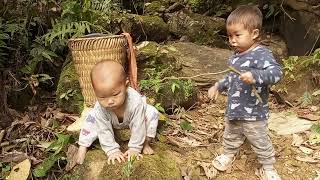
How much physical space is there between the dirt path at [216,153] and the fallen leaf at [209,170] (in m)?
0.04

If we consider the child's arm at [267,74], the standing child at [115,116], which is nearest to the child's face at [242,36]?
the child's arm at [267,74]

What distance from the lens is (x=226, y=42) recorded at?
27.4ft

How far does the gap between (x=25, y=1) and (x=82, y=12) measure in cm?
93

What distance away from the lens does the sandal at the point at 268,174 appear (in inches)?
147

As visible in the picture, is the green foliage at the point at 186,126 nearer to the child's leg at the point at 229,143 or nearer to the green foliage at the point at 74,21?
the child's leg at the point at 229,143

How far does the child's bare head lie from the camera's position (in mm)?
3428

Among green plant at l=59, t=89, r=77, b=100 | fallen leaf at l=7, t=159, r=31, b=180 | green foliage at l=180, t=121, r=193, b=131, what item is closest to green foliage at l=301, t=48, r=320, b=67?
green foliage at l=180, t=121, r=193, b=131

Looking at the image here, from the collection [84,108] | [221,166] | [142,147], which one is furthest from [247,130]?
[84,108]

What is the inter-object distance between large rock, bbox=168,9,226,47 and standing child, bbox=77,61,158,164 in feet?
14.9

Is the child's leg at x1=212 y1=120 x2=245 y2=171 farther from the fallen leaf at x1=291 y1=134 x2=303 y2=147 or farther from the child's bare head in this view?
the child's bare head

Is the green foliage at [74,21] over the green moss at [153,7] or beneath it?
over

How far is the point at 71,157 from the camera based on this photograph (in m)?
4.09

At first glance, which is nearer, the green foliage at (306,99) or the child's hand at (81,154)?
the child's hand at (81,154)

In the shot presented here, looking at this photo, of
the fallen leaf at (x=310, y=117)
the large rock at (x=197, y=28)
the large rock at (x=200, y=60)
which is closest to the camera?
the fallen leaf at (x=310, y=117)
